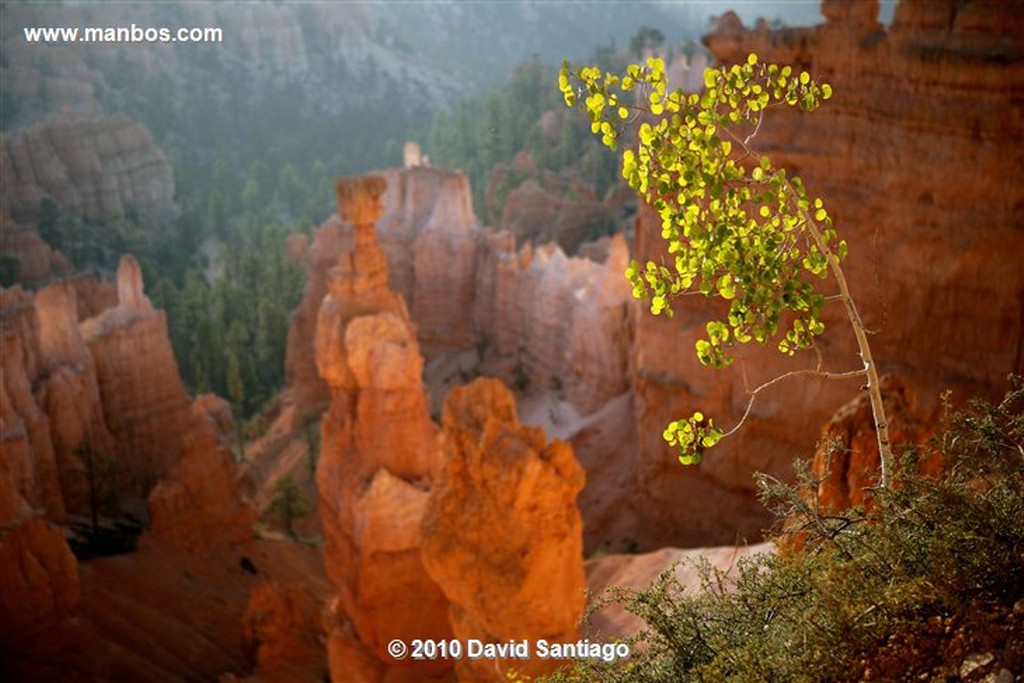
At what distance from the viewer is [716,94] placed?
14.2 ft

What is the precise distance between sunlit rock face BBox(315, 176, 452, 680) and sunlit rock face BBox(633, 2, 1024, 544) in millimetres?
4443

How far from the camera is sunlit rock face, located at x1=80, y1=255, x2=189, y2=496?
71.7 feet

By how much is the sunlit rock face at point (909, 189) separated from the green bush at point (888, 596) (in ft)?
21.5

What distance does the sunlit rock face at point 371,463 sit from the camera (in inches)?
478

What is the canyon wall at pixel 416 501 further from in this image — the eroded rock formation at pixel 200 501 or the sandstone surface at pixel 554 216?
the sandstone surface at pixel 554 216

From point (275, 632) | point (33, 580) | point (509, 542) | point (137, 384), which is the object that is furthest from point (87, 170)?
point (509, 542)

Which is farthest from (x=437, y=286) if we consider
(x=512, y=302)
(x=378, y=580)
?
(x=378, y=580)

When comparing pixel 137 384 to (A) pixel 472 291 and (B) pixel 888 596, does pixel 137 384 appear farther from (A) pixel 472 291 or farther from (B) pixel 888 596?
(B) pixel 888 596

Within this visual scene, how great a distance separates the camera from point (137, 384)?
22.3 m

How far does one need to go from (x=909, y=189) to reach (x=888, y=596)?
945 cm

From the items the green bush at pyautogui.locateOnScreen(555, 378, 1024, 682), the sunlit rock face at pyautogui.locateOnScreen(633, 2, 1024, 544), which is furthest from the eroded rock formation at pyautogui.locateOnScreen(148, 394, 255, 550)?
the green bush at pyautogui.locateOnScreen(555, 378, 1024, 682)

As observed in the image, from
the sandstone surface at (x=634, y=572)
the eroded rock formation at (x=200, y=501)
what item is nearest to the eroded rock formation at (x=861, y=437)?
the sandstone surface at (x=634, y=572)

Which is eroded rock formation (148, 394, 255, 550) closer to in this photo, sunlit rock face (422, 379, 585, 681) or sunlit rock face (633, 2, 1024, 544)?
sunlit rock face (633, 2, 1024, 544)

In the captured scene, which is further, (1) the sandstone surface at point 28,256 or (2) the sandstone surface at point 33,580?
(1) the sandstone surface at point 28,256
